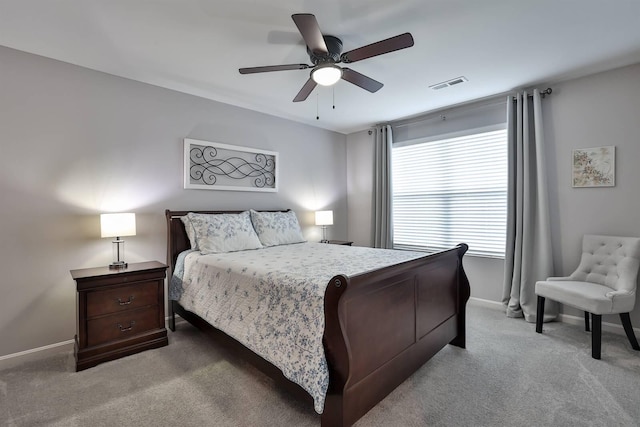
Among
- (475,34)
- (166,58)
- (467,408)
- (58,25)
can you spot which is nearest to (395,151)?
(475,34)

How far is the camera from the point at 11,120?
252cm

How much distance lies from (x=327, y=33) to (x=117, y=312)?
2.84 m

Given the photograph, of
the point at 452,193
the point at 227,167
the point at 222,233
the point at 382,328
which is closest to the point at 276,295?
the point at 382,328

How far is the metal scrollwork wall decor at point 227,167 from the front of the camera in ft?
11.7

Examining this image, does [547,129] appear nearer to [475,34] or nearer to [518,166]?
[518,166]

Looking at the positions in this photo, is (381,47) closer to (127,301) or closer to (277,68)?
(277,68)

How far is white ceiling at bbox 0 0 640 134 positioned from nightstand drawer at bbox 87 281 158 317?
2.01 meters

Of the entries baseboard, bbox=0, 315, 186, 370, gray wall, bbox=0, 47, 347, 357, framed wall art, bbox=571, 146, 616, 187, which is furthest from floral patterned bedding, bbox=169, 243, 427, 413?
framed wall art, bbox=571, 146, 616, 187

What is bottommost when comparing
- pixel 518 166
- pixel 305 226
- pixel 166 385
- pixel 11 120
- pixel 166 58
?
pixel 166 385

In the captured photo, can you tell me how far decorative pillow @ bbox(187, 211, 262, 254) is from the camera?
3123mm

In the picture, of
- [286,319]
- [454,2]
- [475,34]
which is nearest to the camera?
[286,319]

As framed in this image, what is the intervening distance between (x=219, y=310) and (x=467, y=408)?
72.5 inches

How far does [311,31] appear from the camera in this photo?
75.8 inches

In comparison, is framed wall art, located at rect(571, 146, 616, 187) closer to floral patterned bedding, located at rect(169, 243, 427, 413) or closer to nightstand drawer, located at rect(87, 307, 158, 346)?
floral patterned bedding, located at rect(169, 243, 427, 413)
